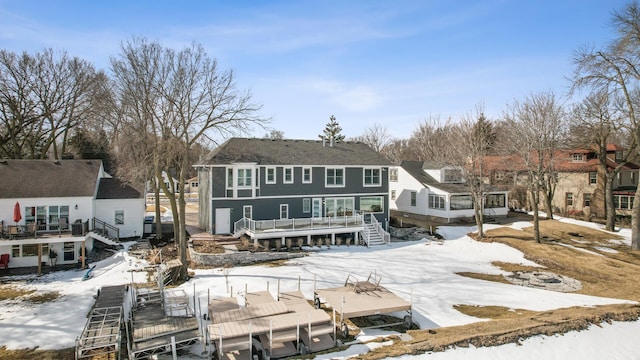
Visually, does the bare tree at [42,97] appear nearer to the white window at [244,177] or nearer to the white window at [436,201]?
the white window at [244,177]

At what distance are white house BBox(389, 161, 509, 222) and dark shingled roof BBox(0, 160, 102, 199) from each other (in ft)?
92.1

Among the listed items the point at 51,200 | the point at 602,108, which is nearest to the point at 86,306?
the point at 51,200

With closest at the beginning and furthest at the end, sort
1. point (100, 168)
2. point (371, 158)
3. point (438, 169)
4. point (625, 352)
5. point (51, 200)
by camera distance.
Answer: point (625, 352), point (51, 200), point (100, 168), point (371, 158), point (438, 169)

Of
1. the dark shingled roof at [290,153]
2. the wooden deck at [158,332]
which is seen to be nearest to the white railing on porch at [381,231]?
the dark shingled roof at [290,153]

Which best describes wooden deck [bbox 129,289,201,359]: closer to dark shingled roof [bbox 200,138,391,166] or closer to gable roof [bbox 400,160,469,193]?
dark shingled roof [bbox 200,138,391,166]

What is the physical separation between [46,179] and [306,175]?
1749 cm

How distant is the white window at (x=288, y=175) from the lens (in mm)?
29312

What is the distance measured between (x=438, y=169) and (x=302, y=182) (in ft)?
53.0

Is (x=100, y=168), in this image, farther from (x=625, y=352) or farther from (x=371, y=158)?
(x=625, y=352)

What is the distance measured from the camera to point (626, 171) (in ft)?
132

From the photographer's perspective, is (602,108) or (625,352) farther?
(602,108)

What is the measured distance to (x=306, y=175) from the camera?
30.1 metres

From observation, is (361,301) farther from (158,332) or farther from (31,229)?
(31,229)

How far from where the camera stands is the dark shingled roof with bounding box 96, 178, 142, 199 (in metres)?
26.9
